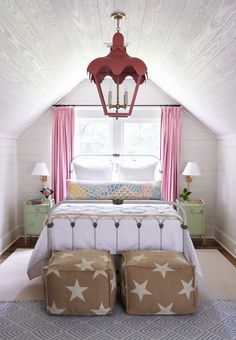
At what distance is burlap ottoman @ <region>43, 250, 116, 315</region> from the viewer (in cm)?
256

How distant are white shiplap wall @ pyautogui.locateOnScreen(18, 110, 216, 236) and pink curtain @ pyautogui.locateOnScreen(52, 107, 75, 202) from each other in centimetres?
Result: 17

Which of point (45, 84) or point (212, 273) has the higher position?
point (45, 84)

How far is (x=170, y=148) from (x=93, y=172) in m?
1.23

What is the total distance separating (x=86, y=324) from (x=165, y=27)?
93.6 inches

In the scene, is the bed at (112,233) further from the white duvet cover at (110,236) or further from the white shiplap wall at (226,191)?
the white shiplap wall at (226,191)

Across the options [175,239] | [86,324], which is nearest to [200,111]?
[175,239]

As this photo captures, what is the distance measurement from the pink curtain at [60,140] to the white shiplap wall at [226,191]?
89.1 inches

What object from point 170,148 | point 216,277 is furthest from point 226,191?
point 216,277

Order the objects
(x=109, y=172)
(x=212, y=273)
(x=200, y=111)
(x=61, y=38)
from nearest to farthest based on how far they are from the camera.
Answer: (x=61, y=38) → (x=212, y=273) → (x=200, y=111) → (x=109, y=172)

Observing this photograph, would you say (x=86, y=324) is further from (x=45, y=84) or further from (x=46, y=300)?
(x=45, y=84)

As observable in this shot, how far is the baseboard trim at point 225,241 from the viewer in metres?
4.29

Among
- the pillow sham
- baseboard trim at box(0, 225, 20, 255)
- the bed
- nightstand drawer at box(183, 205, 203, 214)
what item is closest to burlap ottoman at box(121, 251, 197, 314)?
the bed

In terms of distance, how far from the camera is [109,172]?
4.82 m

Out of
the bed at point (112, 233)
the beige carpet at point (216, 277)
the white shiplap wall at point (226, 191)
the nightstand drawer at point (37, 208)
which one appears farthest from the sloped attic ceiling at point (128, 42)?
the beige carpet at point (216, 277)
